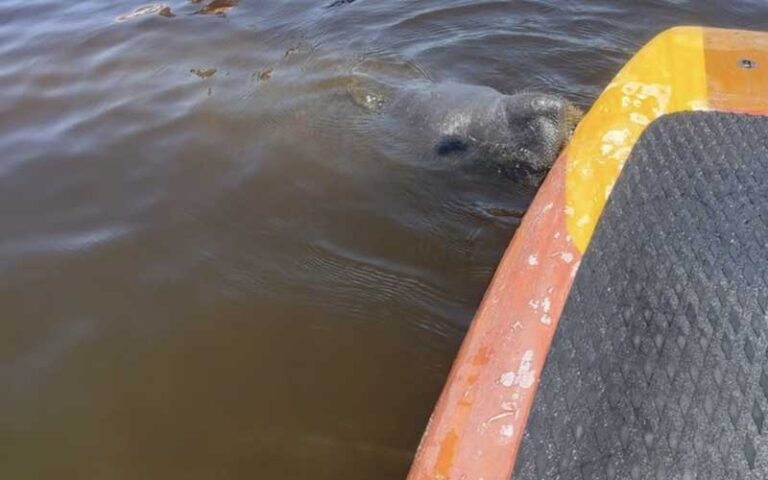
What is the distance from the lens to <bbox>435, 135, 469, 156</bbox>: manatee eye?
398 cm

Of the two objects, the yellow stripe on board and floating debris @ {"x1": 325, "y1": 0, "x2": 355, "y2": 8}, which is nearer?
the yellow stripe on board

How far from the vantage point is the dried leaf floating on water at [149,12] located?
20.5 ft

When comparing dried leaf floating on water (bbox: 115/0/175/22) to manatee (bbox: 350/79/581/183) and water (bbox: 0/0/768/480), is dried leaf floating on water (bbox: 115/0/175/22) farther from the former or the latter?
manatee (bbox: 350/79/581/183)

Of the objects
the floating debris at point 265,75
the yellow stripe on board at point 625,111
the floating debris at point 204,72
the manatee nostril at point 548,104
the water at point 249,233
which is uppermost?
the yellow stripe on board at point 625,111

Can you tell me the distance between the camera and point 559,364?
1.72 metres

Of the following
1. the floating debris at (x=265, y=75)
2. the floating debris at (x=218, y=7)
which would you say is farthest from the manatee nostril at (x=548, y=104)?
the floating debris at (x=218, y=7)

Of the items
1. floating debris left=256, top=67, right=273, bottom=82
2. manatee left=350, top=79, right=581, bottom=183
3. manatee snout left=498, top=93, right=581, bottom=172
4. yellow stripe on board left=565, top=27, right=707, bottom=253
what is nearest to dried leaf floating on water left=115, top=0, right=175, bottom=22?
floating debris left=256, top=67, right=273, bottom=82

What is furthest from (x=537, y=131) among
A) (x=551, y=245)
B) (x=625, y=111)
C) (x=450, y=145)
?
(x=551, y=245)

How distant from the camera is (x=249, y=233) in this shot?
3.42 meters

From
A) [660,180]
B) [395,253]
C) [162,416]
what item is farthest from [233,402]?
[660,180]

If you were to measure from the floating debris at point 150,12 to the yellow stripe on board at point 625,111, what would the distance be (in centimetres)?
483

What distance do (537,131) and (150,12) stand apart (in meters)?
4.20

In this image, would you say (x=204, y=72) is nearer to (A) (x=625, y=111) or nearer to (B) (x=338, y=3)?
(B) (x=338, y=3)

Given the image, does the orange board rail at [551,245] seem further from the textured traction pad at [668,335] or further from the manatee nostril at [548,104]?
the manatee nostril at [548,104]
